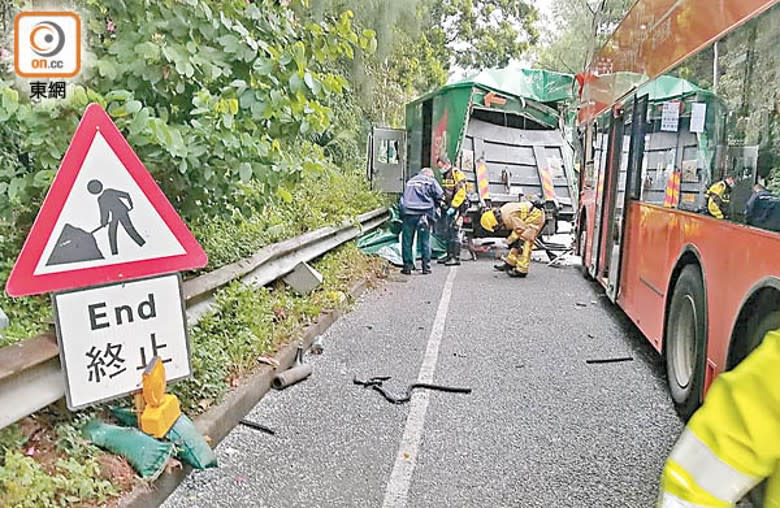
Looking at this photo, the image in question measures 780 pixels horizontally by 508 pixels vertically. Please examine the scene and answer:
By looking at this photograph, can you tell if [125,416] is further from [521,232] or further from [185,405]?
[521,232]

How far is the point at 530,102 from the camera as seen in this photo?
1398 centimetres

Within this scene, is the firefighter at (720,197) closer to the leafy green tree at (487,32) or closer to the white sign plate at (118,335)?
the white sign plate at (118,335)

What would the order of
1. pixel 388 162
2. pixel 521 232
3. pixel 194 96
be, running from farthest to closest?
pixel 388 162 < pixel 521 232 < pixel 194 96

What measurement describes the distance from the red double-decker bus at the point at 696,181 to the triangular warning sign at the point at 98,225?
303 centimetres

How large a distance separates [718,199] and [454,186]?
8.43m

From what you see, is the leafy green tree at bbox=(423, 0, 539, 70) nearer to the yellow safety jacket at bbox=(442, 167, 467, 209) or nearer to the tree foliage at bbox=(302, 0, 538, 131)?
the tree foliage at bbox=(302, 0, 538, 131)

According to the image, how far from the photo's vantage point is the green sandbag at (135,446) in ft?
10.9

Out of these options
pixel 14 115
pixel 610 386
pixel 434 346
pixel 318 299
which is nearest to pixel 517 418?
pixel 610 386

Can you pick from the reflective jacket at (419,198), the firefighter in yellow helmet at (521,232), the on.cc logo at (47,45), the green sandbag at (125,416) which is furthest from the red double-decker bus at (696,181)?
the on.cc logo at (47,45)

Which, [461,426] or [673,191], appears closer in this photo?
[461,426]

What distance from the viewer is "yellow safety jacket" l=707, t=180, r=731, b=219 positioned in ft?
13.8

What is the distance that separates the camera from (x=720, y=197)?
14.2 feet

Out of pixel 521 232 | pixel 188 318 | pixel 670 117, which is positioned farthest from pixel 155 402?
pixel 521 232

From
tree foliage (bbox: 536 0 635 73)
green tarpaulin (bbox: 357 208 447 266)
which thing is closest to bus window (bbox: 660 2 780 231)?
green tarpaulin (bbox: 357 208 447 266)
